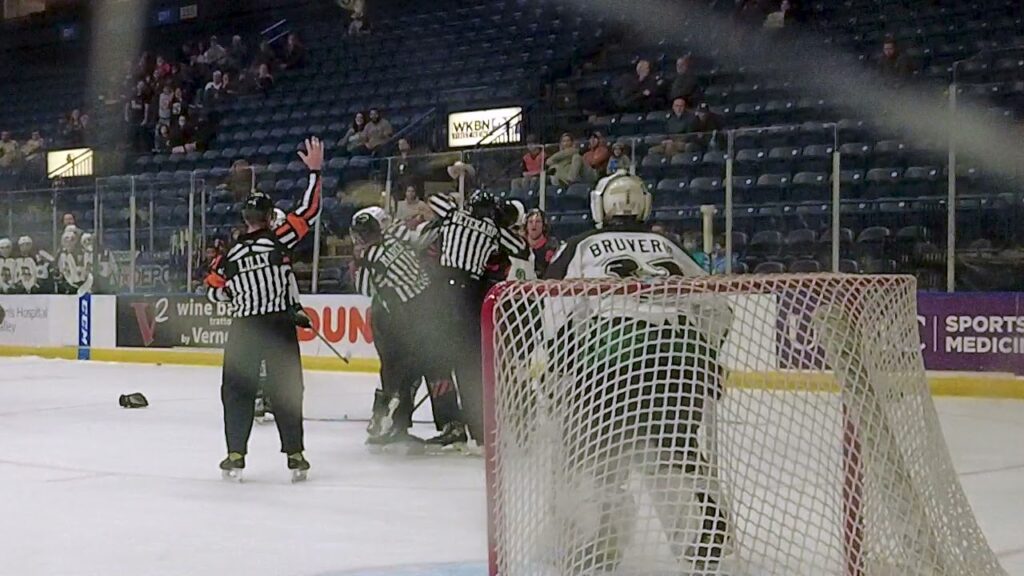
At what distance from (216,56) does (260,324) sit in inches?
575

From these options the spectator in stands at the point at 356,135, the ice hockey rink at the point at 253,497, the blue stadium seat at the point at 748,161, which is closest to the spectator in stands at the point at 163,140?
the spectator in stands at the point at 356,135

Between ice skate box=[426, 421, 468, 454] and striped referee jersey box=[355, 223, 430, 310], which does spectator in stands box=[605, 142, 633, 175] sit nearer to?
striped referee jersey box=[355, 223, 430, 310]

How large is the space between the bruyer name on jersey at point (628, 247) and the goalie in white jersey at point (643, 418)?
44 cm

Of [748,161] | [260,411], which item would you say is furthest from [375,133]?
[260,411]

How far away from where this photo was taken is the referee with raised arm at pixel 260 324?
521cm

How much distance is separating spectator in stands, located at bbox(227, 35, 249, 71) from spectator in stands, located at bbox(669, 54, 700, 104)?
7.76 m

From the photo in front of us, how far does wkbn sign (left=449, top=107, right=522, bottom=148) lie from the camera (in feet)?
48.3

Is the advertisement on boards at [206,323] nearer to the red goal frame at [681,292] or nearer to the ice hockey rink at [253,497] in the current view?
the ice hockey rink at [253,497]

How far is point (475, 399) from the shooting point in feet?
20.7

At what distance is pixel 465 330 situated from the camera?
Result: 6.23 meters

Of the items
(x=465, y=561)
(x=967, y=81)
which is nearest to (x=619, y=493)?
(x=465, y=561)

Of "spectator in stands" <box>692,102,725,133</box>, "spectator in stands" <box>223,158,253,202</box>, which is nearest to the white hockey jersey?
"spectator in stands" <box>223,158,253,202</box>

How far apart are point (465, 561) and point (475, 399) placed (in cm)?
257

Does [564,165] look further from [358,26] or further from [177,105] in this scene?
[177,105]
